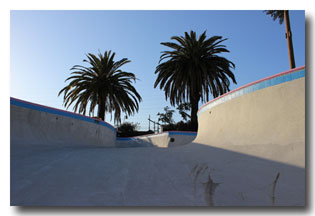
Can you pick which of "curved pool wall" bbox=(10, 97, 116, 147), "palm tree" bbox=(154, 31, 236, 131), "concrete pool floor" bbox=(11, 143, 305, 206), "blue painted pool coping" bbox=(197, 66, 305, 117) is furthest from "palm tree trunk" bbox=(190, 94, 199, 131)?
"concrete pool floor" bbox=(11, 143, 305, 206)

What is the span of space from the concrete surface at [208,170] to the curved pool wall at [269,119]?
1.1 inches

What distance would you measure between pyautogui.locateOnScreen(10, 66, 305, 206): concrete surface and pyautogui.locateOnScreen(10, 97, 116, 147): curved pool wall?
2083mm

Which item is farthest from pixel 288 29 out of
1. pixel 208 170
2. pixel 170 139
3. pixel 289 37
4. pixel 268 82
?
pixel 170 139

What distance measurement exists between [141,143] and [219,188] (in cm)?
2136

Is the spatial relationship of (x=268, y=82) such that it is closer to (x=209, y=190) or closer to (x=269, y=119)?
(x=269, y=119)

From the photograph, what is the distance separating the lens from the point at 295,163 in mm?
6008

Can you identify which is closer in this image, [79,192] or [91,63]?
[79,192]

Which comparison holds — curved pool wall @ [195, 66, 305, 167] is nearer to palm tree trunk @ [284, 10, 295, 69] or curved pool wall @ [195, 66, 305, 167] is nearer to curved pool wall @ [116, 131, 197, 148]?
palm tree trunk @ [284, 10, 295, 69]

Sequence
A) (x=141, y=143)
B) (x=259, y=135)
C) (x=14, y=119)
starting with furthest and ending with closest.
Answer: (x=141, y=143) < (x=14, y=119) < (x=259, y=135)

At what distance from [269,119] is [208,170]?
7.99 ft

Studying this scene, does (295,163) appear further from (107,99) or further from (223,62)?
(107,99)
